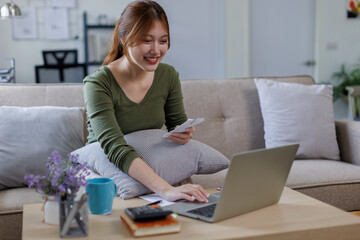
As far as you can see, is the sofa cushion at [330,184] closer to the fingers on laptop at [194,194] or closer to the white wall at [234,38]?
the fingers on laptop at [194,194]

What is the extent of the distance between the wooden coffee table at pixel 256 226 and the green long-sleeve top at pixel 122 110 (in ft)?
1.06

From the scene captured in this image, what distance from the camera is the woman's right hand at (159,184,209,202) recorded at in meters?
1.38

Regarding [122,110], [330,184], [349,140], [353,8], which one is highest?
[353,8]

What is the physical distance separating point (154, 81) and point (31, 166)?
636 mm

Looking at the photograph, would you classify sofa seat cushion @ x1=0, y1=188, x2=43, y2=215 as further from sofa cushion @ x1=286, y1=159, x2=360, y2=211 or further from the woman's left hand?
sofa cushion @ x1=286, y1=159, x2=360, y2=211

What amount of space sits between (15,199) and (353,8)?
201 inches

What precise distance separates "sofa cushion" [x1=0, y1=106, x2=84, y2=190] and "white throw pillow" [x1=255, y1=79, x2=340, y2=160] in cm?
97

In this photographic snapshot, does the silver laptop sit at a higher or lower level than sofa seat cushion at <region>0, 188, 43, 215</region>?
higher

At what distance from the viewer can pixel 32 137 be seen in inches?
79.4

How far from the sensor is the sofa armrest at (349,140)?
2383 mm

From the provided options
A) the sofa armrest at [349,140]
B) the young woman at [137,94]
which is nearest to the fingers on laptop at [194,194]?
the young woman at [137,94]

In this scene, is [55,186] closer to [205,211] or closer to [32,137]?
[205,211]

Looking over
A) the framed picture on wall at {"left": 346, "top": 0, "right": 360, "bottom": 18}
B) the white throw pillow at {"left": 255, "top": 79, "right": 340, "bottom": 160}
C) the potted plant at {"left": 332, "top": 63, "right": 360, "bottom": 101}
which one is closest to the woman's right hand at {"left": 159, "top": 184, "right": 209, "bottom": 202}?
the white throw pillow at {"left": 255, "top": 79, "right": 340, "bottom": 160}

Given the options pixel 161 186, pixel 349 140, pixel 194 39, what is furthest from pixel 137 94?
pixel 194 39
